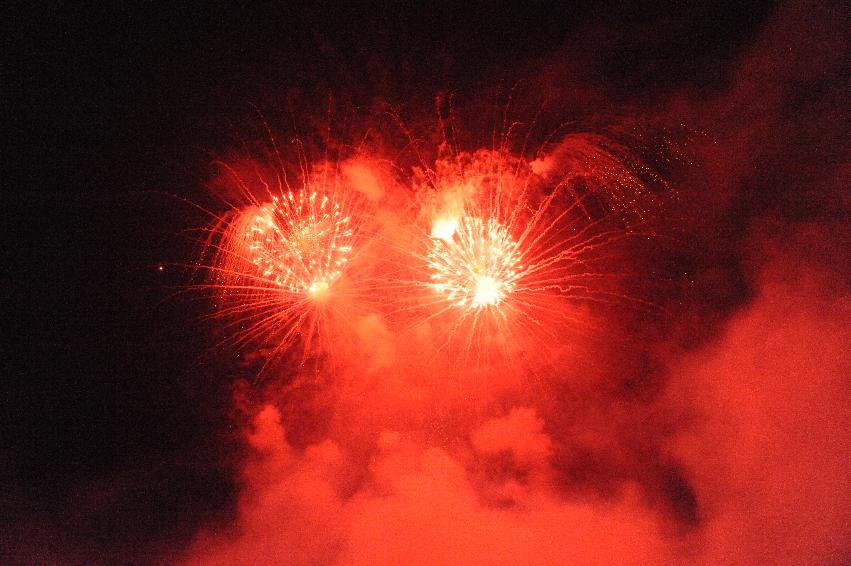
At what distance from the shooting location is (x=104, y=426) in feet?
29.5

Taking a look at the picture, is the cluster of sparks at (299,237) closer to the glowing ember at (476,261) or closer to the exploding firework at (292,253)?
the exploding firework at (292,253)

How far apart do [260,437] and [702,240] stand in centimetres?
780

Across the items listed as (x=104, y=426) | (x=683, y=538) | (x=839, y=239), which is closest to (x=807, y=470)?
(x=683, y=538)

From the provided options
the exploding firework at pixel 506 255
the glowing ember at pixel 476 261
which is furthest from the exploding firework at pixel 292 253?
the glowing ember at pixel 476 261

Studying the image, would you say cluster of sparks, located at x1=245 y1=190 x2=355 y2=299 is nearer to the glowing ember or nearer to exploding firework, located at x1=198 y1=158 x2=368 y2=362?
exploding firework, located at x1=198 y1=158 x2=368 y2=362

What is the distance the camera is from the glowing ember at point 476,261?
6762mm

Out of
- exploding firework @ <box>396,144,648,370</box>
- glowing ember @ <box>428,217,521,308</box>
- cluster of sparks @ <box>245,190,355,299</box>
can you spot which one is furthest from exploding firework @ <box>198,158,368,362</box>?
glowing ember @ <box>428,217,521,308</box>

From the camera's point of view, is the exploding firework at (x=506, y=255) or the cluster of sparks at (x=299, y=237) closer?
the exploding firework at (x=506, y=255)

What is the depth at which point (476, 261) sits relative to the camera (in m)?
6.76

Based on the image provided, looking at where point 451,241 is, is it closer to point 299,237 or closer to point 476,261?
point 476,261

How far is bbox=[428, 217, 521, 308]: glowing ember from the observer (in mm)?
6762

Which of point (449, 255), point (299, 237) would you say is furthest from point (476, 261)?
point (299, 237)

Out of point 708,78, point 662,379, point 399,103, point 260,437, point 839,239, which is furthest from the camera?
point 260,437

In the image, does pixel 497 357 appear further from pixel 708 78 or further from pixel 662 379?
pixel 708 78
